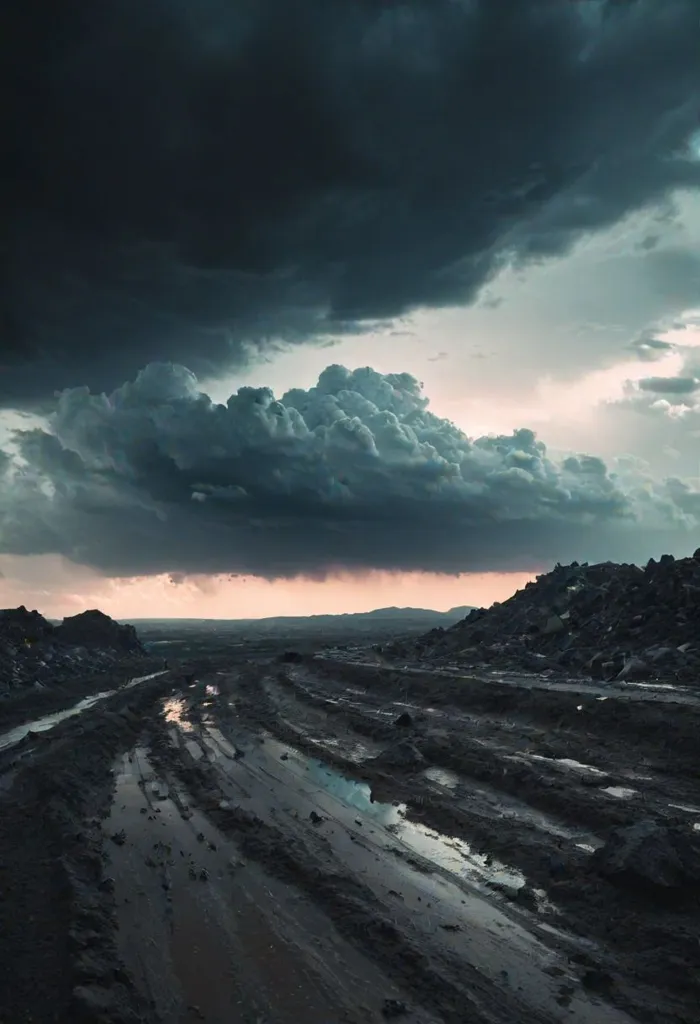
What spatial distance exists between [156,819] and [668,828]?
8.40 m

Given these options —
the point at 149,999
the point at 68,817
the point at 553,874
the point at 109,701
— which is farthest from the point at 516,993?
the point at 109,701

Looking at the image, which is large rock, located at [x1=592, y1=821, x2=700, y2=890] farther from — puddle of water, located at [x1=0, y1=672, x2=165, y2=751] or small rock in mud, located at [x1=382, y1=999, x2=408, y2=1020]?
puddle of water, located at [x1=0, y1=672, x2=165, y2=751]

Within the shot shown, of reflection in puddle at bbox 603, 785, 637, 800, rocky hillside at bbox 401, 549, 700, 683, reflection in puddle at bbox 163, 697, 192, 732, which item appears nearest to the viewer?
reflection in puddle at bbox 603, 785, 637, 800

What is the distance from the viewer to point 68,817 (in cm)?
1098

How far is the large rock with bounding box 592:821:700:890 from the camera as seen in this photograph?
24.7ft

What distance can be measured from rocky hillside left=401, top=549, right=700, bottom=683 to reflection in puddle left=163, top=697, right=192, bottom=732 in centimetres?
1467

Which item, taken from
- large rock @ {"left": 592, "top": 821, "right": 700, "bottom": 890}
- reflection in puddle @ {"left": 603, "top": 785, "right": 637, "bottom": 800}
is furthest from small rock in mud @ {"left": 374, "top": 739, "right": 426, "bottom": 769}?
large rock @ {"left": 592, "top": 821, "right": 700, "bottom": 890}

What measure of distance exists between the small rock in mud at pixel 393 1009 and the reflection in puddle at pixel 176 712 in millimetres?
15654

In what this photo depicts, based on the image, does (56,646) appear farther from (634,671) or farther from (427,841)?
(427,841)

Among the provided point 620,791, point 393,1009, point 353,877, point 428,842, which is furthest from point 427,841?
point 393,1009

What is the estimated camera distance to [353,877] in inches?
336

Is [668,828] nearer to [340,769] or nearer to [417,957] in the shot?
[417,957]

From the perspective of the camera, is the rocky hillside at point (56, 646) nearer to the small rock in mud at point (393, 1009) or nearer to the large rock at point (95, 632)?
the large rock at point (95, 632)

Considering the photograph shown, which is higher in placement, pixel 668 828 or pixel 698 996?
pixel 668 828
